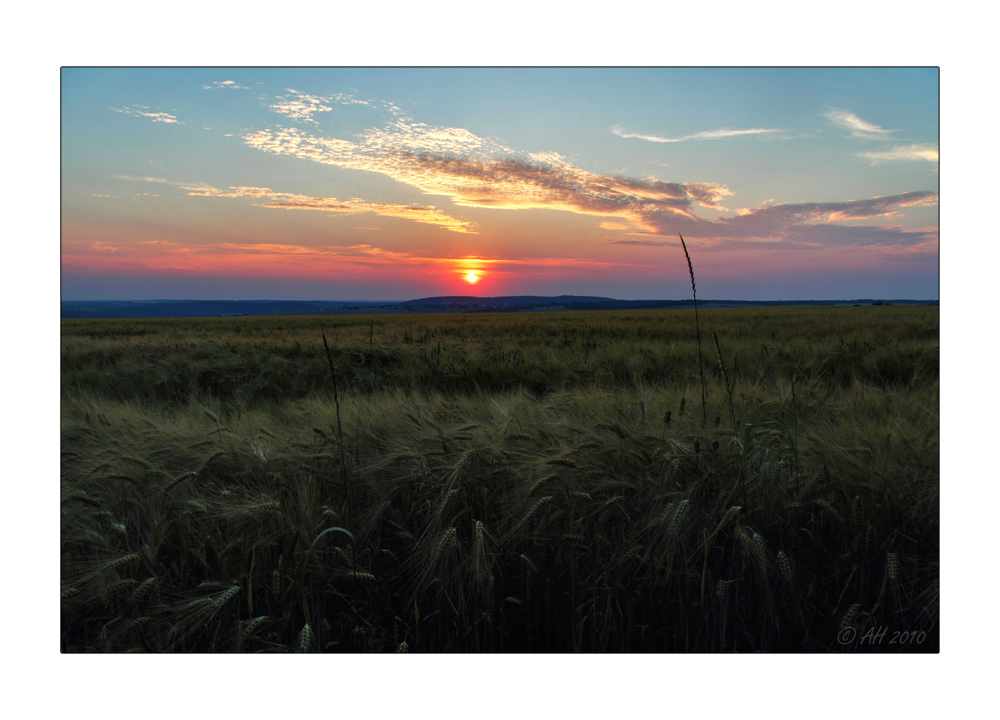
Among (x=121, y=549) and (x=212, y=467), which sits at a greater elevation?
(x=212, y=467)

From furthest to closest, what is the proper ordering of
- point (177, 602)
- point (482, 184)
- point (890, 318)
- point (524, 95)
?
point (890, 318) < point (482, 184) < point (524, 95) < point (177, 602)

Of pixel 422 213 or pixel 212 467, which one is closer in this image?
pixel 212 467

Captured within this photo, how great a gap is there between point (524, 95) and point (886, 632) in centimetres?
299

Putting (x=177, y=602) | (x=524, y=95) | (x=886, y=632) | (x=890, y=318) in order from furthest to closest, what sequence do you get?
(x=890, y=318), (x=524, y=95), (x=886, y=632), (x=177, y=602)

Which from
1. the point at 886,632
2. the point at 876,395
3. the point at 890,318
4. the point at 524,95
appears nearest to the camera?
the point at 886,632

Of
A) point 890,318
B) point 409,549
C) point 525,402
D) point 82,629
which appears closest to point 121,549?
point 82,629

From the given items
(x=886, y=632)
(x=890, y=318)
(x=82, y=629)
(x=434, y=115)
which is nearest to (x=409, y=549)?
(x=82, y=629)

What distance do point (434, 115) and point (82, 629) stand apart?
9.53 ft

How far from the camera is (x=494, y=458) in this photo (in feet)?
6.47

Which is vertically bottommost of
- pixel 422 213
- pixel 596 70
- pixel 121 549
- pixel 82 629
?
pixel 82 629

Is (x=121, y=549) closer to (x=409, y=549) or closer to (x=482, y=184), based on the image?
(x=409, y=549)

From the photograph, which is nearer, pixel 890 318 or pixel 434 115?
pixel 434 115

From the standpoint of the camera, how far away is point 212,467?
2.08m

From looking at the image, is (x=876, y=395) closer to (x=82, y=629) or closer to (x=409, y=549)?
(x=409, y=549)
